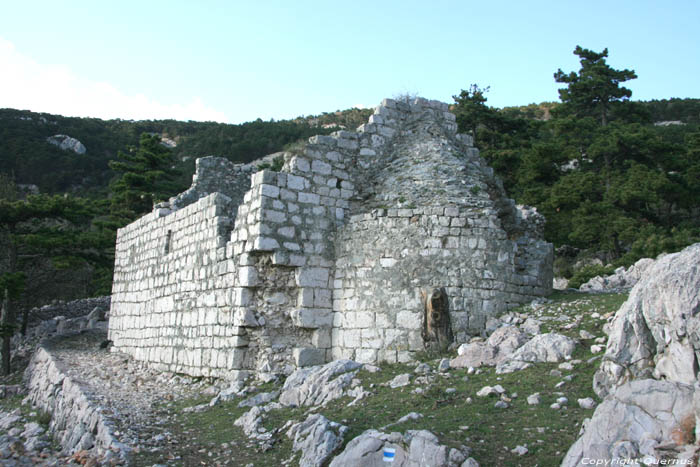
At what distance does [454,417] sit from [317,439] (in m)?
1.41

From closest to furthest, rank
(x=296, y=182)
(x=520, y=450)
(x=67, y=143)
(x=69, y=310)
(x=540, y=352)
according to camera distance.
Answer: (x=520, y=450) → (x=540, y=352) → (x=296, y=182) → (x=69, y=310) → (x=67, y=143)

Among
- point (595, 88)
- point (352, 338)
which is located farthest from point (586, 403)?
point (595, 88)

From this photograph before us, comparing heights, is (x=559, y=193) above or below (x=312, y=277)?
above

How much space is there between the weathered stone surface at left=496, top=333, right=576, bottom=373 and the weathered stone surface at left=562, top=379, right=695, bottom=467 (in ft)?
8.03

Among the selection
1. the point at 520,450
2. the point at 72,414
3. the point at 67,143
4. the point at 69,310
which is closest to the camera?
the point at 520,450

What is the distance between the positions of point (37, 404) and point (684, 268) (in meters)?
11.3

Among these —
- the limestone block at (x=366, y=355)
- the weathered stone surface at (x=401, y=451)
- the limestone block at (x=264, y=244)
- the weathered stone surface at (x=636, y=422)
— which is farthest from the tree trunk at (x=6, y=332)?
the weathered stone surface at (x=636, y=422)

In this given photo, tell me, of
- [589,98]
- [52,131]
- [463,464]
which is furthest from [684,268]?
[52,131]

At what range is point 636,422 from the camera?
436 centimetres

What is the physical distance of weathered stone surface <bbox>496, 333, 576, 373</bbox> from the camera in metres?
7.11

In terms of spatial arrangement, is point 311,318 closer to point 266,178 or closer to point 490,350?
point 266,178

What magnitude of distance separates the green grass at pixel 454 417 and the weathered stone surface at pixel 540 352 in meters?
0.13

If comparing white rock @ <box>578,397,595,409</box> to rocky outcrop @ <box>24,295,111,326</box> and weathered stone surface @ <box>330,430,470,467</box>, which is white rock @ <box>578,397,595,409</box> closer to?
weathered stone surface @ <box>330,430,470,467</box>

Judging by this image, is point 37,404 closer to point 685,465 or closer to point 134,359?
point 134,359
